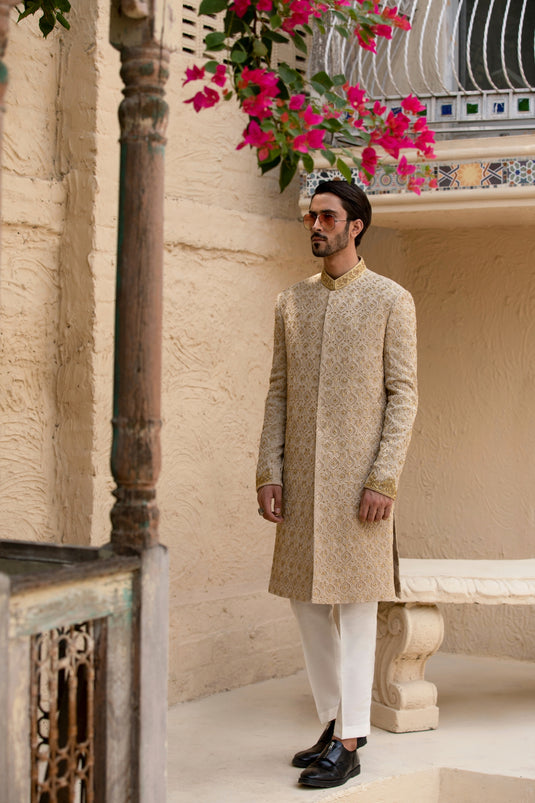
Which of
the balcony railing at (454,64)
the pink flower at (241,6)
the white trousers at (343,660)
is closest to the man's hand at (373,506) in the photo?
the white trousers at (343,660)

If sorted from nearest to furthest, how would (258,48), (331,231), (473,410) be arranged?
(258,48), (331,231), (473,410)

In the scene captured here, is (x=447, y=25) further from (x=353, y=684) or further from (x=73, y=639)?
(x=73, y=639)

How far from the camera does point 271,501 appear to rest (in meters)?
3.66

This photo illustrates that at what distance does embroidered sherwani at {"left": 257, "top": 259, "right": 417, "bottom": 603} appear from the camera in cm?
353

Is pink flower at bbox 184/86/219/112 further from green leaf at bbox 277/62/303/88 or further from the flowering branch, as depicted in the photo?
green leaf at bbox 277/62/303/88

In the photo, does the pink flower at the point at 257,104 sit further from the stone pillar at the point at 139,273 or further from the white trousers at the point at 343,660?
the white trousers at the point at 343,660

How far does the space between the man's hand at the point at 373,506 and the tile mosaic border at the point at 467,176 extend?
1706 mm

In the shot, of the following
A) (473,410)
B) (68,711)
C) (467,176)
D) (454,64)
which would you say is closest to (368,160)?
(68,711)

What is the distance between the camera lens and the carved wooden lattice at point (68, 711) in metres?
2.28

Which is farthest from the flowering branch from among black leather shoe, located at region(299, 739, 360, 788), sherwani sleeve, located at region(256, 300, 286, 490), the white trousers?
black leather shoe, located at region(299, 739, 360, 788)

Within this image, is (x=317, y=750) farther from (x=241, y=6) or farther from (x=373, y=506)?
(x=241, y=6)

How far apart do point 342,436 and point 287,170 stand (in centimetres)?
106

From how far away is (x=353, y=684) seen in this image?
357 cm

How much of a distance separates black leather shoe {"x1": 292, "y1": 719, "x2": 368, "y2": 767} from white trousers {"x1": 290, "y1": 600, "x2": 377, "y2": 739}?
5 cm
